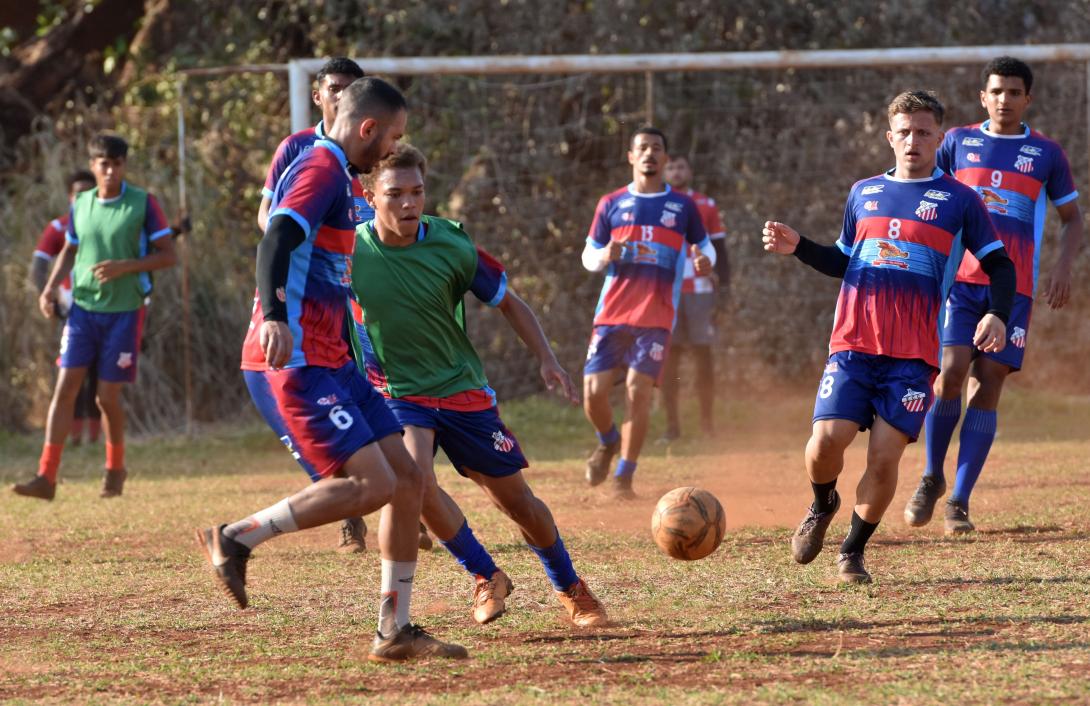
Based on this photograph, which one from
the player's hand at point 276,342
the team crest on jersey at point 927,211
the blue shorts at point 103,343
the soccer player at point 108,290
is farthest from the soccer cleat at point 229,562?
the blue shorts at point 103,343

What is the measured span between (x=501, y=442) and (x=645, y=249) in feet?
13.4

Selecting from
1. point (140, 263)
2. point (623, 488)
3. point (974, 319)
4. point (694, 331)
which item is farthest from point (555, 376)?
point (694, 331)

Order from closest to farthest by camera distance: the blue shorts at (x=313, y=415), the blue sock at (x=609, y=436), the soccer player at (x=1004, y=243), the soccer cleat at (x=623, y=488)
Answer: the blue shorts at (x=313, y=415)
the soccer player at (x=1004, y=243)
the soccer cleat at (x=623, y=488)
the blue sock at (x=609, y=436)

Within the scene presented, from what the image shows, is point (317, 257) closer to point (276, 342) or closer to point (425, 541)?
point (276, 342)

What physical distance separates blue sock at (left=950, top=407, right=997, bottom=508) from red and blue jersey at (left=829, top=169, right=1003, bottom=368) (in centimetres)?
149

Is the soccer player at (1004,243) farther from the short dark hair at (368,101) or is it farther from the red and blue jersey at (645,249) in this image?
the short dark hair at (368,101)

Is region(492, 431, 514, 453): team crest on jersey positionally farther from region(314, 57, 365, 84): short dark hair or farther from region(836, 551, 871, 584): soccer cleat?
region(314, 57, 365, 84): short dark hair

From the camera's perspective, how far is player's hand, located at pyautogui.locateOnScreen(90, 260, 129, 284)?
9.47m

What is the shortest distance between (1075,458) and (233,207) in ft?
29.1

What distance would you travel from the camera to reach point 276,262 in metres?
4.50

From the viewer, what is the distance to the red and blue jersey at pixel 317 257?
4617 millimetres

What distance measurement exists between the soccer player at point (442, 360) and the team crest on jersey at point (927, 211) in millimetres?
1749

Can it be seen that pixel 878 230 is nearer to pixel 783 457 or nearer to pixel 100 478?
pixel 783 457

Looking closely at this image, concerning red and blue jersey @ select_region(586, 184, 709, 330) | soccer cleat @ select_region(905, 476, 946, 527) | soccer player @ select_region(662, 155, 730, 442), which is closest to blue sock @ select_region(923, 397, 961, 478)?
soccer cleat @ select_region(905, 476, 946, 527)
